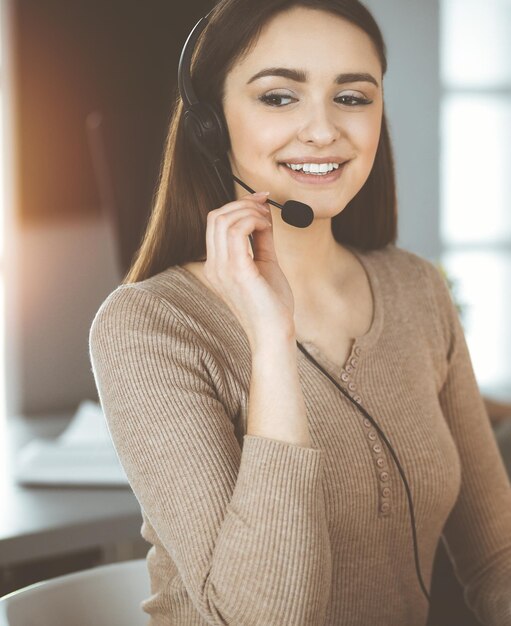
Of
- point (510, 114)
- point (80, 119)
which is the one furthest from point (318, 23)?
point (510, 114)

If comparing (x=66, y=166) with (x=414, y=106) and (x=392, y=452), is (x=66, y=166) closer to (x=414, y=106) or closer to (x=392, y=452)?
(x=414, y=106)

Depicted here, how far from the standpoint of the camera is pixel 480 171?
13.0 feet

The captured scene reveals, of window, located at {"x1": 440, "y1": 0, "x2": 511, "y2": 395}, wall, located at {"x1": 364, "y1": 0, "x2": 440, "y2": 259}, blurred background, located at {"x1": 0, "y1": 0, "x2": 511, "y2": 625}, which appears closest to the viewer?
blurred background, located at {"x1": 0, "y1": 0, "x2": 511, "y2": 625}

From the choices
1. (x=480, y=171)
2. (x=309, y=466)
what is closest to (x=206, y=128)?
(x=309, y=466)

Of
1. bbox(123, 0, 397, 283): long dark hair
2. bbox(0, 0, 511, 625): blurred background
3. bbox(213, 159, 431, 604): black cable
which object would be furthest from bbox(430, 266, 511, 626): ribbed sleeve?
bbox(0, 0, 511, 625): blurred background

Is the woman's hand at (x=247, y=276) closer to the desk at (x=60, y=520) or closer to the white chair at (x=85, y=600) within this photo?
the white chair at (x=85, y=600)

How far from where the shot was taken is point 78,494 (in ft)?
5.78

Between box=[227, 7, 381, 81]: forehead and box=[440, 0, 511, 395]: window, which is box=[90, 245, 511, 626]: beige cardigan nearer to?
box=[227, 7, 381, 81]: forehead

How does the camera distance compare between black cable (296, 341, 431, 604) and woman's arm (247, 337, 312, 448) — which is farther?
black cable (296, 341, 431, 604)

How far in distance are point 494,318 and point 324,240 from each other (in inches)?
112

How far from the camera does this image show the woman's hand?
3.73 ft

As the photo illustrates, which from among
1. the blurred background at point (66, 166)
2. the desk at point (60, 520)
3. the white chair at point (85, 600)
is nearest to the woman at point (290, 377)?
the white chair at point (85, 600)

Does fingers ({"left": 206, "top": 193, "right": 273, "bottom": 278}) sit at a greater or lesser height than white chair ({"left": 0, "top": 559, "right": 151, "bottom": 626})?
greater

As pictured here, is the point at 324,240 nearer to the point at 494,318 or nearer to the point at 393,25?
the point at 393,25
